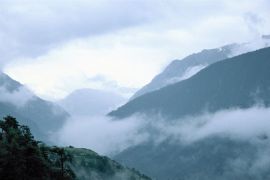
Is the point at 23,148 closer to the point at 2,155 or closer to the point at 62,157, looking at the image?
the point at 2,155

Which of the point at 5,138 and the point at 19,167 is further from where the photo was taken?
the point at 5,138

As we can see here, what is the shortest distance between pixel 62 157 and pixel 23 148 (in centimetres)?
2527

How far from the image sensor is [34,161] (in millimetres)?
138625

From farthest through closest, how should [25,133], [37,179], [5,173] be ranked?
[25,133]
[37,179]
[5,173]

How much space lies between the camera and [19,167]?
5054 inches

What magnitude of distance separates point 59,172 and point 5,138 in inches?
875

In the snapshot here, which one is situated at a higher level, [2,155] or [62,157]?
[62,157]

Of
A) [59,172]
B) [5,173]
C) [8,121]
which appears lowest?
[5,173]

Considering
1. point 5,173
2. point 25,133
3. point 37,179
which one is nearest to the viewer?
point 5,173

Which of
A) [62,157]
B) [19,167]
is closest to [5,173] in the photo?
[19,167]

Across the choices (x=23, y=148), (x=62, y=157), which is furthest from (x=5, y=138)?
(x=62, y=157)

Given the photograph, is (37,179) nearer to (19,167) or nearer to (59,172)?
(19,167)

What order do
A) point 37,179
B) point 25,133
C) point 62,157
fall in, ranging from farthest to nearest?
point 62,157 < point 25,133 < point 37,179

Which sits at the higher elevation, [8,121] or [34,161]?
[8,121]
